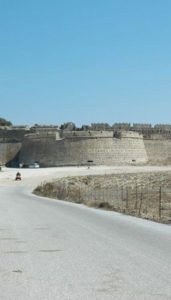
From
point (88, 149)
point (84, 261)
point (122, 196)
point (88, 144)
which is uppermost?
point (88, 144)

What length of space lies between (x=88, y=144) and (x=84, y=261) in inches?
1691

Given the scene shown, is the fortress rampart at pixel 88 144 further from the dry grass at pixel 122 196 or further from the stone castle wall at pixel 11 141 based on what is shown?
the dry grass at pixel 122 196

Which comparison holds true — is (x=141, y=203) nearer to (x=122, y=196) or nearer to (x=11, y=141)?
(x=122, y=196)

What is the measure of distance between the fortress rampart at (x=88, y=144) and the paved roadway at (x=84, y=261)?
3890cm

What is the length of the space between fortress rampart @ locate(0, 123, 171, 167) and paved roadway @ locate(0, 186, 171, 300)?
1531 inches

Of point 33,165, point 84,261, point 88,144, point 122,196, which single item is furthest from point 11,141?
point 84,261

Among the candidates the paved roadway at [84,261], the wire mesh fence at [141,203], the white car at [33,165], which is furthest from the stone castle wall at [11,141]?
the paved roadway at [84,261]

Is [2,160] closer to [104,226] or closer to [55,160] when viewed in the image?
[55,160]

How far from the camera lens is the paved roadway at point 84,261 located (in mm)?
3971

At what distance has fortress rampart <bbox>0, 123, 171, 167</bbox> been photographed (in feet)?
158

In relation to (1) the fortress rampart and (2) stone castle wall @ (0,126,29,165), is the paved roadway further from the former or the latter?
(2) stone castle wall @ (0,126,29,165)

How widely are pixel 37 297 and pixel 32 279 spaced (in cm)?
62

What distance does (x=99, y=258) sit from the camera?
546 cm

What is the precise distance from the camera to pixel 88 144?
48.2 m
